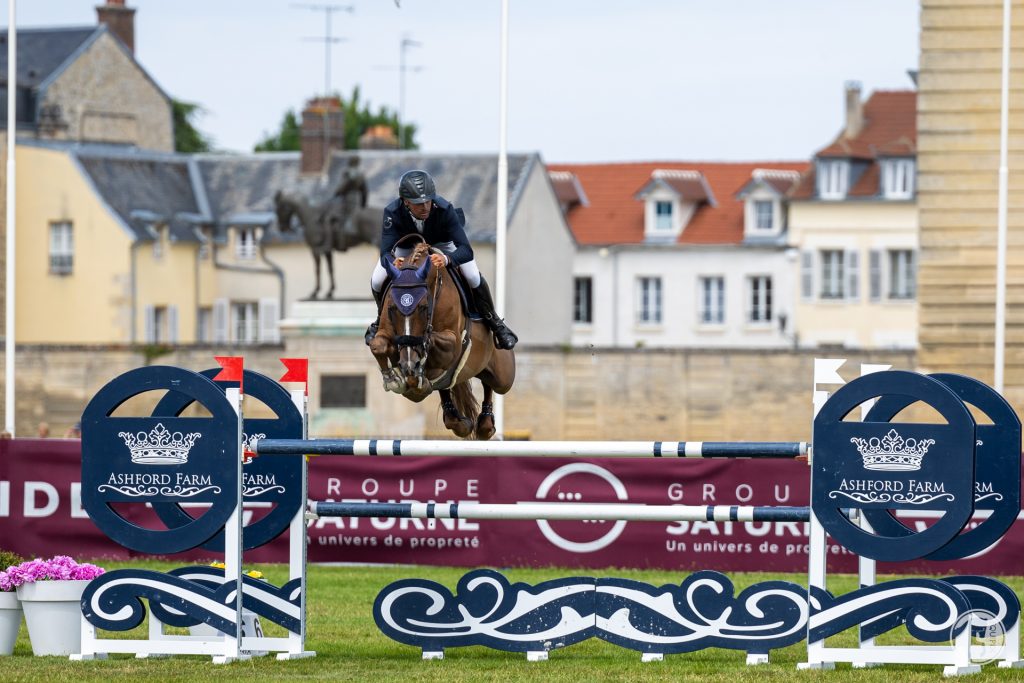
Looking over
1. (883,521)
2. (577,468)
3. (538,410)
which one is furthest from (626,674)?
(538,410)

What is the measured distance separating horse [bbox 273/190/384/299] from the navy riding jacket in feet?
81.0

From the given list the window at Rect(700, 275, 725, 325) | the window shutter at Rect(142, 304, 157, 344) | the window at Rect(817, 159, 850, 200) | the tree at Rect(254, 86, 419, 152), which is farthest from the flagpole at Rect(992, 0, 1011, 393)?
the tree at Rect(254, 86, 419, 152)

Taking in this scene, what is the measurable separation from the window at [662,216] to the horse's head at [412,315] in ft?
177

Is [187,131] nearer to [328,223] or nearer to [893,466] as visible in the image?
[328,223]

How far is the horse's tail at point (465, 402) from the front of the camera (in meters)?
11.5

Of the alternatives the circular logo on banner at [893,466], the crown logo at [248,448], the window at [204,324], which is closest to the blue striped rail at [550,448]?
the crown logo at [248,448]

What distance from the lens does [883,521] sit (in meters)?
11.9

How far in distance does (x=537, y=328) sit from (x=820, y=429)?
43305mm

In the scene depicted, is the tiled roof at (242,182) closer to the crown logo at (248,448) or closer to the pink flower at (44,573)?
the pink flower at (44,573)

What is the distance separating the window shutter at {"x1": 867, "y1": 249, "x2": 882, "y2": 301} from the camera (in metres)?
60.9

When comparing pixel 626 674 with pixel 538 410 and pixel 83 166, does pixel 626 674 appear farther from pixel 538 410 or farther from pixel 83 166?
pixel 83 166

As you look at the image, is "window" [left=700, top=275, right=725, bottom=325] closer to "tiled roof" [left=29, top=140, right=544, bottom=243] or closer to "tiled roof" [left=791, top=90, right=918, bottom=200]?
"tiled roof" [left=791, top=90, right=918, bottom=200]

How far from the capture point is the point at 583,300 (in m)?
63.4

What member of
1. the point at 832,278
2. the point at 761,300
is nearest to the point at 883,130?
the point at 832,278
